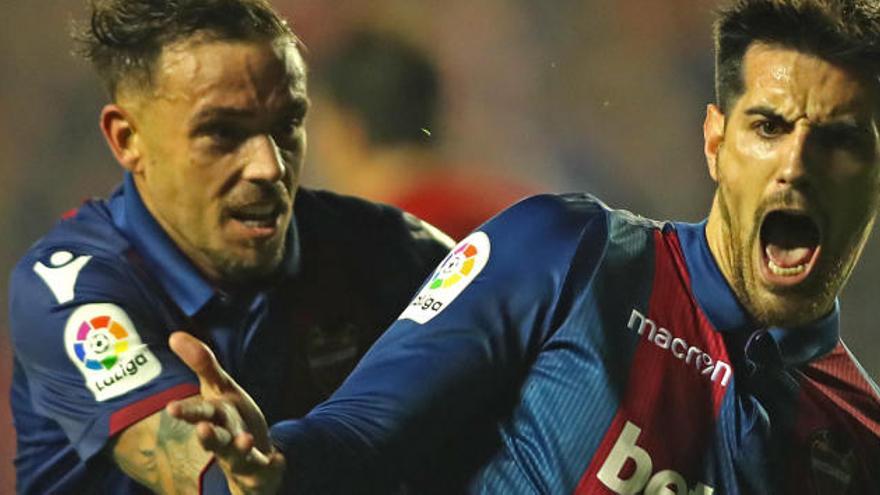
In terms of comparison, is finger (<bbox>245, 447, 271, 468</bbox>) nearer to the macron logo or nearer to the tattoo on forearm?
the tattoo on forearm

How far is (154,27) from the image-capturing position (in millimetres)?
1543

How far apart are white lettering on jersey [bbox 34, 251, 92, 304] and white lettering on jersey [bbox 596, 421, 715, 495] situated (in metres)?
0.56

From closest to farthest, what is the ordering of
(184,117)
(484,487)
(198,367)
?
(198,367), (484,487), (184,117)

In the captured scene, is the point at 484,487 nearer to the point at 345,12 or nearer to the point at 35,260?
the point at 35,260

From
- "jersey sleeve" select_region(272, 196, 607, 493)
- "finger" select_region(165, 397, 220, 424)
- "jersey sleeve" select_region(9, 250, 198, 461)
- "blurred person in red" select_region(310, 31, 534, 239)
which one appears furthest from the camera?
"blurred person in red" select_region(310, 31, 534, 239)

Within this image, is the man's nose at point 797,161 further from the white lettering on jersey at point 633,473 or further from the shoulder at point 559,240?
the white lettering on jersey at point 633,473

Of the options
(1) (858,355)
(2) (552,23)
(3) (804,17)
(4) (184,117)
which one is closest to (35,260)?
(4) (184,117)

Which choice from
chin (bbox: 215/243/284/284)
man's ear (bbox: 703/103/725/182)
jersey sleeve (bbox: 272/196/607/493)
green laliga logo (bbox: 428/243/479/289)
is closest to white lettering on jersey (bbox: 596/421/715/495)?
jersey sleeve (bbox: 272/196/607/493)

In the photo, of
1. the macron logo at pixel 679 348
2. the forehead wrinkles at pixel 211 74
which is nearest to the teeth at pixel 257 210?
the forehead wrinkles at pixel 211 74

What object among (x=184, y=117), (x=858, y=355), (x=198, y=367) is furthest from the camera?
(x=858, y=355)

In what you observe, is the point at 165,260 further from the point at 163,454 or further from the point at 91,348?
the point at 163,454

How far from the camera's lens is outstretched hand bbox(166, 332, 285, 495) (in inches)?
41.4

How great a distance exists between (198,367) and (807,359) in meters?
0.74

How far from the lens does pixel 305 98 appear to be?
1647 mm
